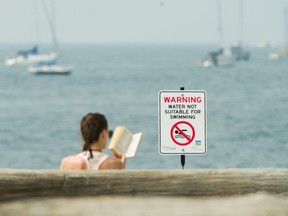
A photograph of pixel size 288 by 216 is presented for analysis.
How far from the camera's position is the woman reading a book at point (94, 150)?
601 cm

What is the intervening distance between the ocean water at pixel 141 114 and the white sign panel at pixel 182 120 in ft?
130

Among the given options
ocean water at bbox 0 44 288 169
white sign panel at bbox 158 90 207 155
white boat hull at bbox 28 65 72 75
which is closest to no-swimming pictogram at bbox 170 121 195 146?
white sign panel at bbox 158 90 207 155

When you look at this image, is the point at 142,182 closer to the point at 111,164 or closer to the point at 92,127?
the point at 111,164

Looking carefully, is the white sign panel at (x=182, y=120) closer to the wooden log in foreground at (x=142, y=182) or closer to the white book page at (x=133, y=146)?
the white book page at (x=133, y=146)

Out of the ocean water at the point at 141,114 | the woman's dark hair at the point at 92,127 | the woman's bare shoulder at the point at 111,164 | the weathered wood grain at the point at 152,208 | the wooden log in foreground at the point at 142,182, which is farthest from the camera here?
the ocean water at the point at 141,114

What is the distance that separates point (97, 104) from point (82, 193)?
251 feet

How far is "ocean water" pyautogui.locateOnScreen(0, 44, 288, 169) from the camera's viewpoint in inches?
2031

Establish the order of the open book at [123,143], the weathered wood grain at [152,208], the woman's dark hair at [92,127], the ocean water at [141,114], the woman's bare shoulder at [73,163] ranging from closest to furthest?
the weathered wood grain at [152,208], the woman's bare shoulder at [73,163], the woman's dark hair at [92,127], the open book at [123,143], the ocean water at [141,114]

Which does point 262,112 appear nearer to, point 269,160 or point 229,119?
point 229,119

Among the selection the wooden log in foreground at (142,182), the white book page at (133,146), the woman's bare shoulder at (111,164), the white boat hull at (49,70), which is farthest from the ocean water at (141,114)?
the wooden log in foreground at (142,182)

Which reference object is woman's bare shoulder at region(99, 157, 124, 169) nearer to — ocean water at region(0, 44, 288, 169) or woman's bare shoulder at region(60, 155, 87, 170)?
woman's bare shoulder at region(60, 155, 87, 170)

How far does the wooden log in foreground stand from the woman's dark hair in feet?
6.39

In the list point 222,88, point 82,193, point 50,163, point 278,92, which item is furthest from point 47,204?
point 222,88

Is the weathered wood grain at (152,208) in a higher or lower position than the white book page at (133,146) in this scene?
higher
